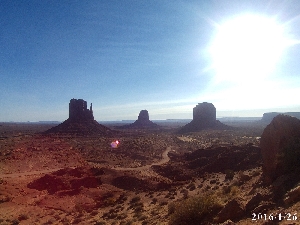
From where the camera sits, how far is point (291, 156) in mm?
14492

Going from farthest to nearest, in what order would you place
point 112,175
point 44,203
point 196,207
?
point 112,175
point 44,203
point 196,207

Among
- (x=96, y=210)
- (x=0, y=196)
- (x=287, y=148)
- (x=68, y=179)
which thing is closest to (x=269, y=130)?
(x=287, y=148)

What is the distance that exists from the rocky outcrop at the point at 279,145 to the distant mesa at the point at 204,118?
109 meters

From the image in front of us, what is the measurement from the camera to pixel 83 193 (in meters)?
25.1

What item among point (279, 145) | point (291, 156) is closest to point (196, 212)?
point (291, 156)

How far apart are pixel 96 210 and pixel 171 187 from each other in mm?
8918

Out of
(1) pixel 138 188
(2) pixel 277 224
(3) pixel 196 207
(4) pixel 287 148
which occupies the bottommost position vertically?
(1) pixel 138 188

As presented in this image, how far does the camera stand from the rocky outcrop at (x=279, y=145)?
14.9 meters

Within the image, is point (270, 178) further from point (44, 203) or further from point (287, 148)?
point (44, 203)

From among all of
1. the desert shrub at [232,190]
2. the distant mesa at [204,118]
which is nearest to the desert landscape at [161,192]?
the desert shrub at [232,190]

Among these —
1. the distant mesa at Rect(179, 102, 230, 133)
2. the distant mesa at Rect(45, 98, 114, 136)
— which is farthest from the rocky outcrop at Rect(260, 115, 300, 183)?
the distant mesa at Rect(179, 102, 230, 133)

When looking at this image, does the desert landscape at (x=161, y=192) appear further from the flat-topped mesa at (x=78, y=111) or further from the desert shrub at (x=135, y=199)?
the flat-topped mesa at (x=78, y=111)

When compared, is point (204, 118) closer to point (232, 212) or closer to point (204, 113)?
point (204, 113)

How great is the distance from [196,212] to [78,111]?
341 feet
